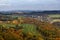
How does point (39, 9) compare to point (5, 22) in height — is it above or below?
above

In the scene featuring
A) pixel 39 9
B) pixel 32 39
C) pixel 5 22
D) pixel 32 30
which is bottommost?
pixel 32 39

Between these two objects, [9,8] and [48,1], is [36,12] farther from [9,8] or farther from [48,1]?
[9,8]

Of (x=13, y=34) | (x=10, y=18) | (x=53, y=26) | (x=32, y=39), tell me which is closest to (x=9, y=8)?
(x=10, y=18)

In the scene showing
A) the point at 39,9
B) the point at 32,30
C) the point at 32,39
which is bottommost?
the point at 32,39

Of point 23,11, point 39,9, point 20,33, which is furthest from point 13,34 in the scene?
point 39,9

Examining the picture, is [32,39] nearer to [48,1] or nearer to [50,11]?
[50,11]

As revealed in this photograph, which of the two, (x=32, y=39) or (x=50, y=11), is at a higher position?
(x=50, y=11)
